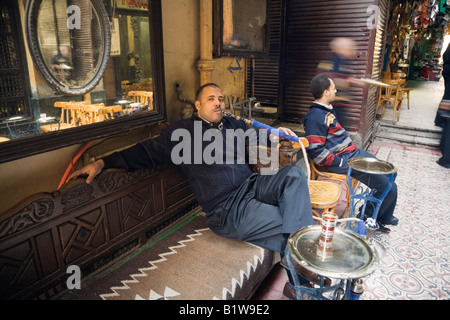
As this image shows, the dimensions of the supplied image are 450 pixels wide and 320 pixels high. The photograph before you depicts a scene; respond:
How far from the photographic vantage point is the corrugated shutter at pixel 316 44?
17.1ft

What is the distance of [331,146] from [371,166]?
572 millimetres

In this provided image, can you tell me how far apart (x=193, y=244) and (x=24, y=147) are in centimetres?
137

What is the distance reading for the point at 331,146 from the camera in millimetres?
3699

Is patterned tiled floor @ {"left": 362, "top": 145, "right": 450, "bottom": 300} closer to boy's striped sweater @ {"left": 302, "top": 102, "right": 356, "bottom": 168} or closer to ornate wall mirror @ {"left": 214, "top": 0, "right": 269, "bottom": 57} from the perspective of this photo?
boy's striped sweater @ {"left": 302, "top": 102, "right": 356, "bottom": 168}

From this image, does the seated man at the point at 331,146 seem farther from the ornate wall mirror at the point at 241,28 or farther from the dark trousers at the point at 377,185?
the ornate wall mirror at the point at 241,28

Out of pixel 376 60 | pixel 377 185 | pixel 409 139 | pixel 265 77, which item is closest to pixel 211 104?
pixel 377 185

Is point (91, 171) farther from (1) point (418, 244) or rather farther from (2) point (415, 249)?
(1) point (418, 244)

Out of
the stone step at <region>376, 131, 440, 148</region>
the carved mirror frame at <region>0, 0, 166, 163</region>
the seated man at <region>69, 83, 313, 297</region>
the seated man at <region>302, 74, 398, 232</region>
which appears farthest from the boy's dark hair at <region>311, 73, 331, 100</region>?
the stone step at <region>376, 131, 440, 148</region>

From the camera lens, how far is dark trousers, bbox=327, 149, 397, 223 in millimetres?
3439

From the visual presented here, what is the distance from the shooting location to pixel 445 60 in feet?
23.3

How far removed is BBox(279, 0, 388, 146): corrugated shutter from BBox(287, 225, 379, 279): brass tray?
13.9 ft

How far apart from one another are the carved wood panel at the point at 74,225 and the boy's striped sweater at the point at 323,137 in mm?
1630

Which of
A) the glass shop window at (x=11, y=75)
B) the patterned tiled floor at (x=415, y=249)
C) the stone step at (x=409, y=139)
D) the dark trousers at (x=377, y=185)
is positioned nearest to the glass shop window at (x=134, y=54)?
the glass shop window at (x=11, y=75)

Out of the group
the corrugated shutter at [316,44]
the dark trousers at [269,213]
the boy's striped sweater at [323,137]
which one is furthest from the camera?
the corrugated shutter at [316,44]
